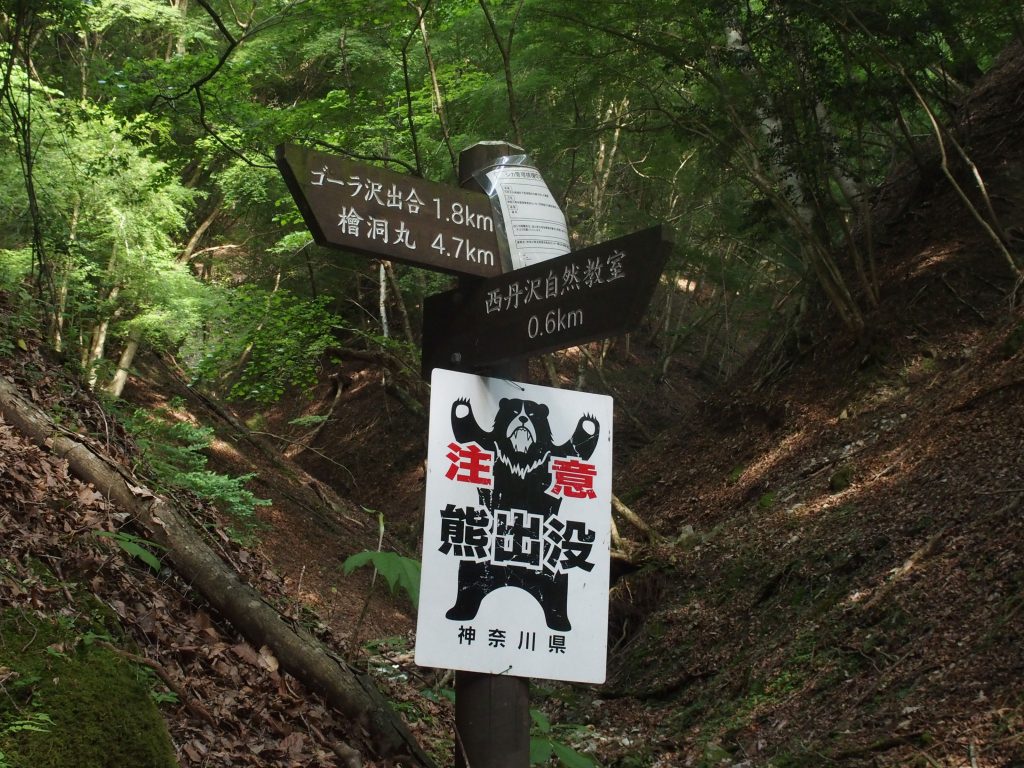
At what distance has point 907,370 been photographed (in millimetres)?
10148

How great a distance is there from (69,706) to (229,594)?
58.5 inches

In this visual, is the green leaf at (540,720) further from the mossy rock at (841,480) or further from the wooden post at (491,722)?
the mossy rock at (841,480)

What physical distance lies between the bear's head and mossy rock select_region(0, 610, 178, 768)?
1.45 meters

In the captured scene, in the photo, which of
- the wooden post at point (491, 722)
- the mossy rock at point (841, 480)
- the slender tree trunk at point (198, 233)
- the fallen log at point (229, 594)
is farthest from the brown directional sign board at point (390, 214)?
the slender tree trunk at point (198, 233)

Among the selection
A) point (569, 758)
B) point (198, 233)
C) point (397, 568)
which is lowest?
point (569, 758)

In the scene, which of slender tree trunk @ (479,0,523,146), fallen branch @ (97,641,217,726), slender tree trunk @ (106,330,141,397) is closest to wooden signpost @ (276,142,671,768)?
fallen branch @ (97,641,217,726)

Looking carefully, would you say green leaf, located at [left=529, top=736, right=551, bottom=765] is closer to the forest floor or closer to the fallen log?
the forest floor

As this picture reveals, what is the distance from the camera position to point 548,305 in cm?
308

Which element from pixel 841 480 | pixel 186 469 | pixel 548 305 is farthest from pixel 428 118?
pixel 548 305

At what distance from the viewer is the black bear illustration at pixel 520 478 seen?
303 cm

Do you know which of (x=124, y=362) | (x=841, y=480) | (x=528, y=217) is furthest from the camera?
(x=124, y=362)

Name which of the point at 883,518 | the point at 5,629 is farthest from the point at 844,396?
the point at 5,629

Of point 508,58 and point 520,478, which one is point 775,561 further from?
point 520,478

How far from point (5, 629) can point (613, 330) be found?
86.5 inches
